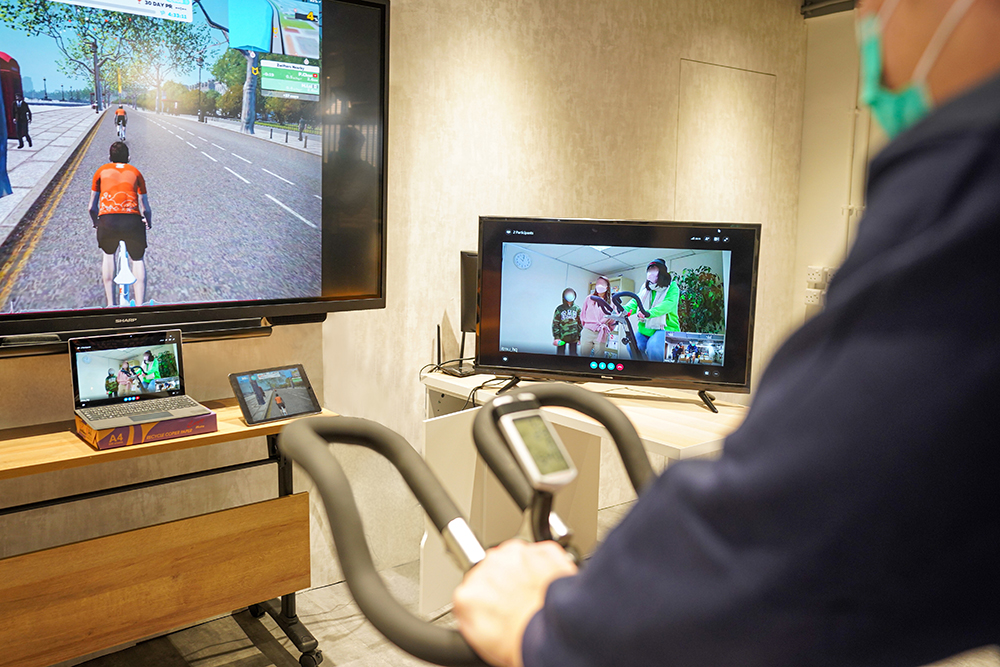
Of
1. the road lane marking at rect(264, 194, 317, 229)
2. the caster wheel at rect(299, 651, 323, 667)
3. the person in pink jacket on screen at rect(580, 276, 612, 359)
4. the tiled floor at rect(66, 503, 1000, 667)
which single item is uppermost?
the road lane marking at rect(264, 194, 317, 229)

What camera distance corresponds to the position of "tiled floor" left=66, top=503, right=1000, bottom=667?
2.47 metres

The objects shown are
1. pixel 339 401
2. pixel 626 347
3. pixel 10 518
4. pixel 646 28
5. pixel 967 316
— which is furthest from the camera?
pixel 646 28

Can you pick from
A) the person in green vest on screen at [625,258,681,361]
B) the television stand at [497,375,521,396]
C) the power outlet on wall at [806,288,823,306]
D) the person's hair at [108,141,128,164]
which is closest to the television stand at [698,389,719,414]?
the person in green vest on screen at [625,258,681,361]

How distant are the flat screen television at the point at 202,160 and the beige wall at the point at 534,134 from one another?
35cm

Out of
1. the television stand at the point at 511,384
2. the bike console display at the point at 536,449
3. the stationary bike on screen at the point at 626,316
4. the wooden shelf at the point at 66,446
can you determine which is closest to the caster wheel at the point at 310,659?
the wooden shelf at the point at 66,446

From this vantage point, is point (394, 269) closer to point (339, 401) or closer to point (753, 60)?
point (339, 401)

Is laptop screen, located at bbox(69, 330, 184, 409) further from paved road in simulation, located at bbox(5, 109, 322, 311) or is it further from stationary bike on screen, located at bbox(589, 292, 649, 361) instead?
stationary bike on screen, located at bbox(589, 292, 649, 361)

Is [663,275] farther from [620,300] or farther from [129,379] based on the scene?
[129,379]

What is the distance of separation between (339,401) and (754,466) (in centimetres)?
272

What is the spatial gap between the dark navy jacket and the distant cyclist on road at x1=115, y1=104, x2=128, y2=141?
7.30 feet

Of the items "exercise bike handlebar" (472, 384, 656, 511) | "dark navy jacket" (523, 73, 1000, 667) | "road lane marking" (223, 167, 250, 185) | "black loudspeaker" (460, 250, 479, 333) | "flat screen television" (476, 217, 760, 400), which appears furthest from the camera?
"black loudspeaker" (460, 250, 479, 333)

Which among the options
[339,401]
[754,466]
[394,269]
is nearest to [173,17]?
[394,269]

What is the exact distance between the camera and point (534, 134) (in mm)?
3457

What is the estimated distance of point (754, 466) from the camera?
0.42 m
